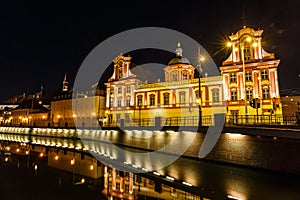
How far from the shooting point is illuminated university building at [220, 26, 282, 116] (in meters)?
30.8

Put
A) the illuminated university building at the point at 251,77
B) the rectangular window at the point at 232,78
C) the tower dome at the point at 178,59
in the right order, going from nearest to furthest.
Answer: the illuminated university building at the point at 251,77 → the rectangular window at the point at 232,78 → the tower dome at the point at 178,59

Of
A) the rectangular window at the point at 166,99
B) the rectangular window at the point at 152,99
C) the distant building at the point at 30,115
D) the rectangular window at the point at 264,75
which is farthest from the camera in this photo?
the distant building at the point at 30,115

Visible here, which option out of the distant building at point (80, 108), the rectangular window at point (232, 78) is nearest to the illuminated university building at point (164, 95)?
the rectangular window at point (232, 78)

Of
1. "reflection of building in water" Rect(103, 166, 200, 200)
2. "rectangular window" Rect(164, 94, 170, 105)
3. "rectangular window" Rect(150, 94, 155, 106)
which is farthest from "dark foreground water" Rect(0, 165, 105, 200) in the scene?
"rectangular window" Rect(150, 94, 155, 106)

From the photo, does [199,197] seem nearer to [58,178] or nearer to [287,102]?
[58,178]

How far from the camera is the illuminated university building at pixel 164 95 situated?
36.0m

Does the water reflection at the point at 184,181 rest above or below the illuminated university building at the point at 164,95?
below

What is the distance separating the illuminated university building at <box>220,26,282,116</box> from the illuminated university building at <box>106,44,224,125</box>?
200 centimetres

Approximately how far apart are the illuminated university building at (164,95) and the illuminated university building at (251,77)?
6.55 feet

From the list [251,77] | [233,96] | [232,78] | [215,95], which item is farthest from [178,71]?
[251,77]

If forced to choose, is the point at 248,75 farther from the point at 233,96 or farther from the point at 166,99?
the point at 166,99

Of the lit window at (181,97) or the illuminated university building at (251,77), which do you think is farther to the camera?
the lit window at (181,97)

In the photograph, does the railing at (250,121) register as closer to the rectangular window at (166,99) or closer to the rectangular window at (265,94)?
the rectangular window at (265,94)

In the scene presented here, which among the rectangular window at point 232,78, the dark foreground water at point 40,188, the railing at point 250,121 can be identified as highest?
the rectangular window at point 232,78
